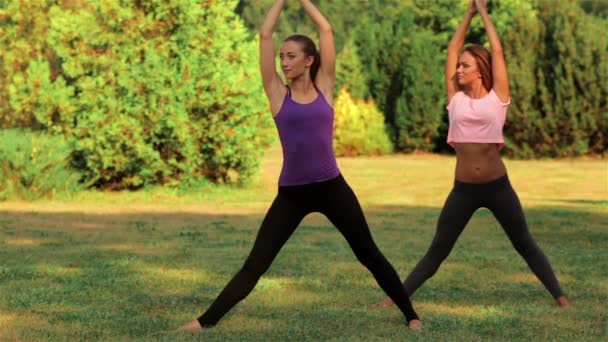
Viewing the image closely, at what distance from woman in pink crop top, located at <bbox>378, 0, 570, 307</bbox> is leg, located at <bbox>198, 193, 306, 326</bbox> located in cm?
151

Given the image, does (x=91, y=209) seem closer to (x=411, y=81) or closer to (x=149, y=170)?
(x=149, y=170)

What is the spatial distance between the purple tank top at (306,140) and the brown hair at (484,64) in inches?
61.3

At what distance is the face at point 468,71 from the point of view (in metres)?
7.61

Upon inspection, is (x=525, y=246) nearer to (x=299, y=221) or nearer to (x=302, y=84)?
(x=299, y=221)

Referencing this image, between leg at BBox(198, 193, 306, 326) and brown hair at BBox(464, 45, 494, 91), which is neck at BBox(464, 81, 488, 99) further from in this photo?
leg at BBox(198, 193, 306, 326)

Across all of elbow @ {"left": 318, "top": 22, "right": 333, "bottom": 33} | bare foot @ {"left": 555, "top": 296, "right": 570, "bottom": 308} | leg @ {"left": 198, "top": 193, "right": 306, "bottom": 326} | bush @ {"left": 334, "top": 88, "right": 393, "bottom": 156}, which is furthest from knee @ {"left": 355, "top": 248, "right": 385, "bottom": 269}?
bush @ {"left": 334, "top": 88, "right": 393, "bottom": 156}

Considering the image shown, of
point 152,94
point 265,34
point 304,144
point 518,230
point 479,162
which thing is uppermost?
point 265,34

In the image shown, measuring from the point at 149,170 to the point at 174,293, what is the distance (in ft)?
41.2

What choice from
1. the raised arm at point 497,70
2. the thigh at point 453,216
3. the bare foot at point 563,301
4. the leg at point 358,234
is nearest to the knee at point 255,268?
the leg at point 358,234

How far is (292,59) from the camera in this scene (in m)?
6.56

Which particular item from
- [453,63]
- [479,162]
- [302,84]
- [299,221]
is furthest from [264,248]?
[453,63]

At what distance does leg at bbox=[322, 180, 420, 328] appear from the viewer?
21.7ft

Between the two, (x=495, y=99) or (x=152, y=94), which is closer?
(x=495, y=99)

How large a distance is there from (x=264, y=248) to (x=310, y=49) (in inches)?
51.0
